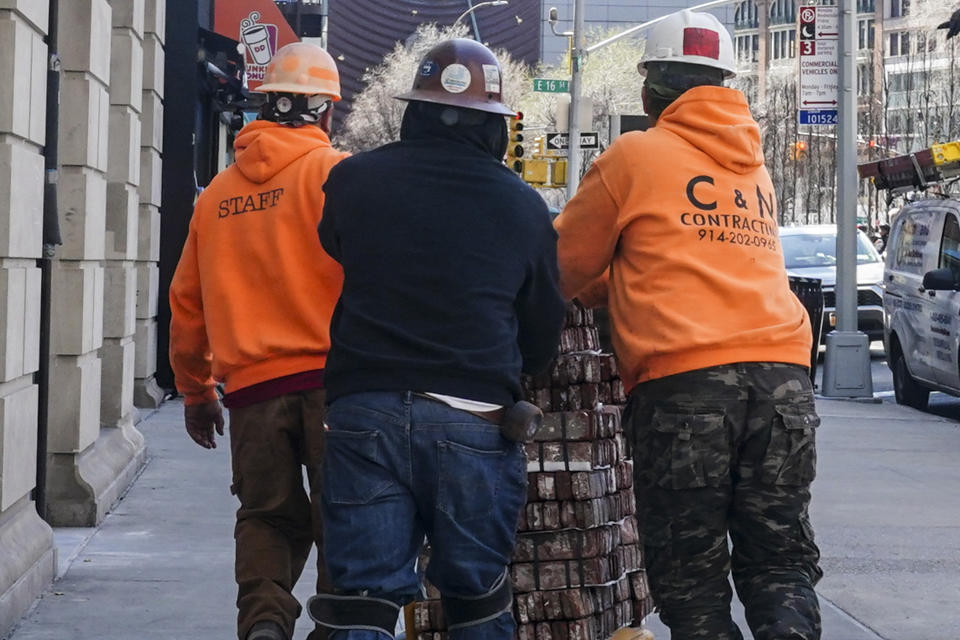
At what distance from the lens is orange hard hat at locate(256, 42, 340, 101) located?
5.08 m

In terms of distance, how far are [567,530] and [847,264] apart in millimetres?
12876

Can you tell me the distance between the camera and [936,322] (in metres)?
14.2

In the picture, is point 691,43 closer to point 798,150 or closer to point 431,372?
point 431,372

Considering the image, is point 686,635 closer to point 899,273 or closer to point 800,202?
point 899,273

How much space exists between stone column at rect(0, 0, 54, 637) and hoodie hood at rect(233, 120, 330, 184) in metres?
1.27

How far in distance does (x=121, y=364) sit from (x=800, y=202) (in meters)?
59.9

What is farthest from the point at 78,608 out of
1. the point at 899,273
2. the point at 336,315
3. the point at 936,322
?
the point at 899,273

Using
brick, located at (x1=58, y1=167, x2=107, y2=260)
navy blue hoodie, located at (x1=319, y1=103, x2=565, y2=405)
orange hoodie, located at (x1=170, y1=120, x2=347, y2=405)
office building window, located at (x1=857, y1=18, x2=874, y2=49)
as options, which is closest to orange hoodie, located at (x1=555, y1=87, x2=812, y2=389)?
navy blue hoodie, located at (x1=319, y1=103, x2=565, y2=405)

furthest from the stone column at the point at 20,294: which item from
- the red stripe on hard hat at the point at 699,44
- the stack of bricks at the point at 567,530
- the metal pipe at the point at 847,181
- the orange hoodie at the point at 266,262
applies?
the metal pipe at the point at 847,181

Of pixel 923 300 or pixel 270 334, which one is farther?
pixel 923 300

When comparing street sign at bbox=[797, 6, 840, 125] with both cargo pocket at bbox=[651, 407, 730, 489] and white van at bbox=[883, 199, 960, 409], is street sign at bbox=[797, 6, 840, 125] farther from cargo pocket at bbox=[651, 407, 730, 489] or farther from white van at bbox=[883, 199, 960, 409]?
cargo pocket at bbox=[651, 407, 730, 489]

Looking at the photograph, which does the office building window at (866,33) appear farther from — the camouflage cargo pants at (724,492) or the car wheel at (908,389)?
the camouflage cargo pants at (724,492)

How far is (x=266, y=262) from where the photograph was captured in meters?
4.79

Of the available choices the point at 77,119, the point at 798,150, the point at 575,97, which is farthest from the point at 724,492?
the point at 798,150
